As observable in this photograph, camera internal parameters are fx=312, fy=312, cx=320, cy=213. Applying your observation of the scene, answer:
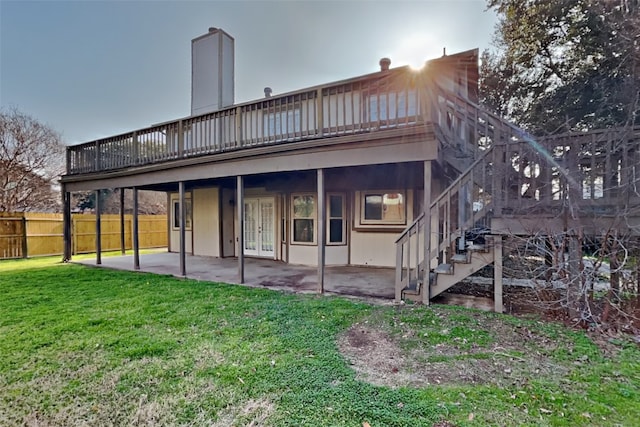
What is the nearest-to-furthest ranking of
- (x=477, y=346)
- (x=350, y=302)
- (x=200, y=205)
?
(x=477, y=346) → (x=350, y=302) → (x=200, y=205)

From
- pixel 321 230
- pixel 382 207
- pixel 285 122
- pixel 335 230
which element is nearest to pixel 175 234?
pixel 335 230

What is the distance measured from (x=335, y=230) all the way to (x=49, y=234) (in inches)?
452

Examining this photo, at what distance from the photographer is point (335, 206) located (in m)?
8.45

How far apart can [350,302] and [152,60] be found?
542 inches

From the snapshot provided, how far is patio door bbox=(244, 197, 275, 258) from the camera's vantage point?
9812 mm

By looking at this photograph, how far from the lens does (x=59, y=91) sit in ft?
50.4

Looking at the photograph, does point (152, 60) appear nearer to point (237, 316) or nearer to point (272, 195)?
point (272, 195)

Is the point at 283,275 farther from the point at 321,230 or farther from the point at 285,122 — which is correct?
the point at 285,122

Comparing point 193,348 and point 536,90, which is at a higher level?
point 536,90

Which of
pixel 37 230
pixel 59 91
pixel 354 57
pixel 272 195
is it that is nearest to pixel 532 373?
pixel 272 195

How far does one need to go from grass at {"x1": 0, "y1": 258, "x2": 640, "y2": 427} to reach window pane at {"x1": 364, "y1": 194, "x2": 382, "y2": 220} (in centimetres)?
360

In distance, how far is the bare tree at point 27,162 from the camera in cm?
1498

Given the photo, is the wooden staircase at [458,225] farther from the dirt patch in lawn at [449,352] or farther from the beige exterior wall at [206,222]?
the beige exterior wall at [206,222]

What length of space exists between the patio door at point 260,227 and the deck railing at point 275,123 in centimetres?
294
